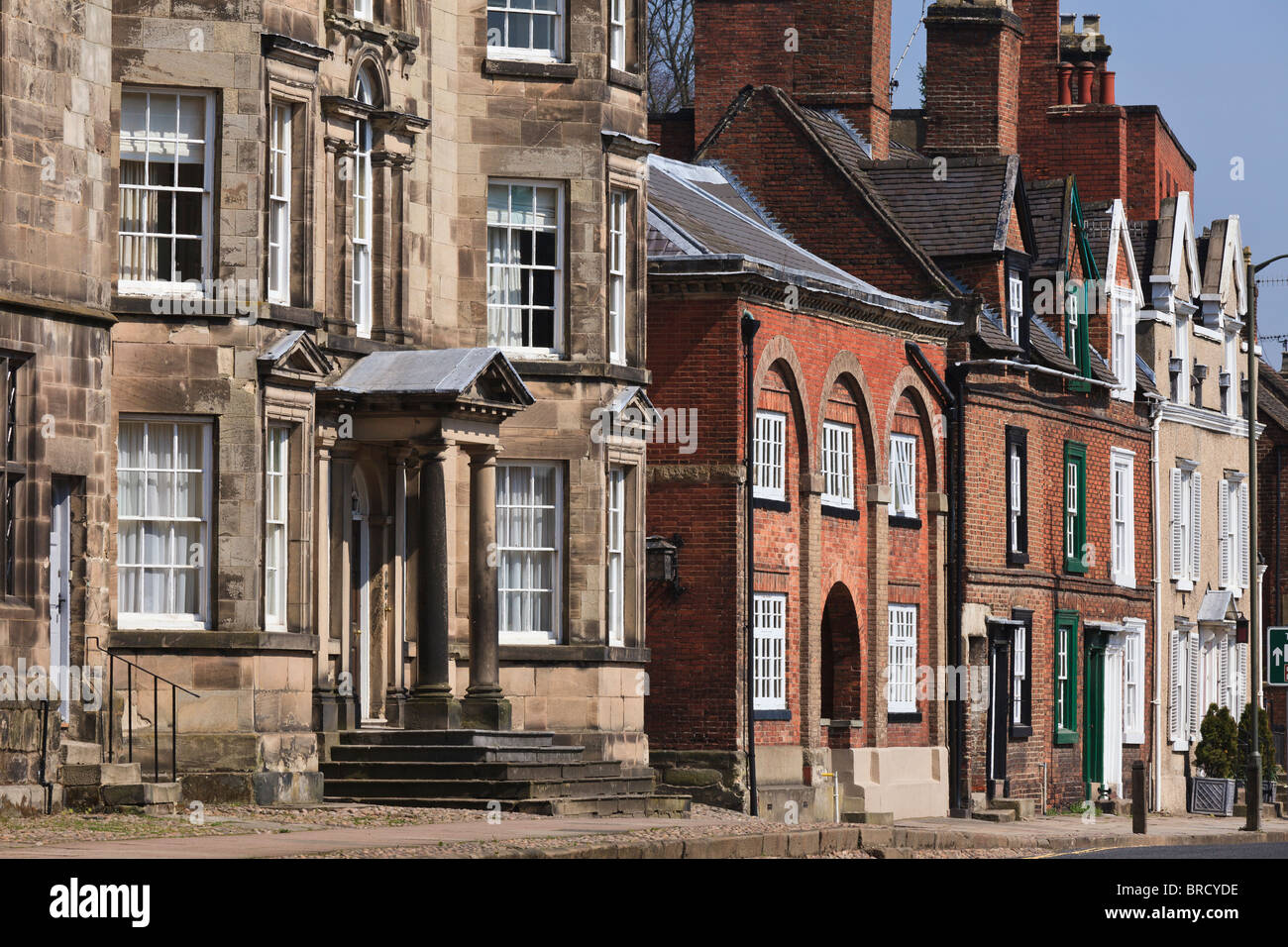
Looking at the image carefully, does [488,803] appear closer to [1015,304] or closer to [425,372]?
[425,372]

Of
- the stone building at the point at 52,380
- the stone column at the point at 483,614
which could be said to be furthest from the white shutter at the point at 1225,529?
the stone building at the point at 52,380

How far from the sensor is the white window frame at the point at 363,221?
97.9 feet

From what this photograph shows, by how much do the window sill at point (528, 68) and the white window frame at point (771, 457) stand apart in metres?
6.12

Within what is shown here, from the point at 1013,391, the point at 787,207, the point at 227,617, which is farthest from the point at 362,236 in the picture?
the point at 1013,391

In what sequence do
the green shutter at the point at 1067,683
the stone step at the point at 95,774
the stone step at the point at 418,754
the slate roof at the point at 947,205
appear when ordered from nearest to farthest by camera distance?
1. the stone step at the point at 95,774
2. the stone step at the point at 418,754
3. the slate roof at the point at 947,205
4. the green shutter at the point at 1067,683

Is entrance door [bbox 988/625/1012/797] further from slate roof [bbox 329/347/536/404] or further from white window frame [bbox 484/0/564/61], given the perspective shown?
slate roof [bbox 329/347/536/404]

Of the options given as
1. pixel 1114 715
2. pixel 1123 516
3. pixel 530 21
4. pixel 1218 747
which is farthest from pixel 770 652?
pixel 1218 747

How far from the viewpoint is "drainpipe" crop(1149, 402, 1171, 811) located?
49250 millimetres

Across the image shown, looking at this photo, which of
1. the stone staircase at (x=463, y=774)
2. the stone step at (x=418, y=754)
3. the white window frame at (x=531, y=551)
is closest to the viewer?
the stone staircase at (x=463, y=774)

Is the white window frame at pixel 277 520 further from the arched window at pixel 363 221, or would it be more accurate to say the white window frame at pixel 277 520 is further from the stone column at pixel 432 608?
the arched window at pixel 363 221

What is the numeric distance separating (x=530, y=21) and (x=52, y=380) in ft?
30.4

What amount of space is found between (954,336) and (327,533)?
15316 mm

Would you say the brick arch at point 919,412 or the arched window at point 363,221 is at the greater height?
the arched window at point 363,221

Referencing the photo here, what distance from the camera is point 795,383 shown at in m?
37.0
